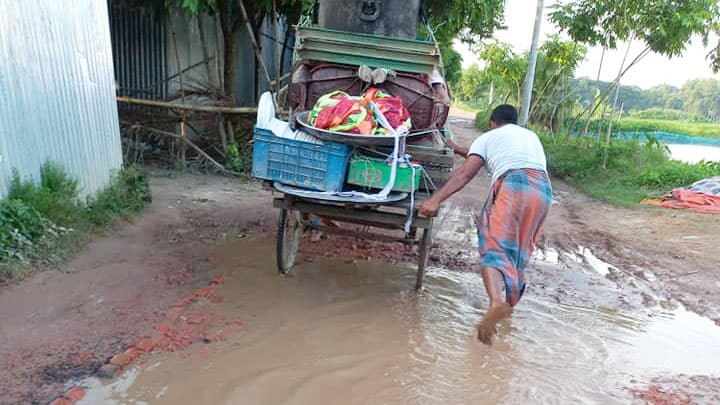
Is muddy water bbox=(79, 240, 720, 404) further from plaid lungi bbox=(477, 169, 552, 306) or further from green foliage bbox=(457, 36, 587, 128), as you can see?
green foliage bbox=(457, 36, 587, 128)

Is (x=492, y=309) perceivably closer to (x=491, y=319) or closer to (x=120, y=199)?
(x=491, y=319)

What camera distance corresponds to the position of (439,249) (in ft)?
21.0

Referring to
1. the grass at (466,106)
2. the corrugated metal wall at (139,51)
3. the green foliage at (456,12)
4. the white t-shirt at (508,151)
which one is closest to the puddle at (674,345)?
the white t-shirt at (508,151)

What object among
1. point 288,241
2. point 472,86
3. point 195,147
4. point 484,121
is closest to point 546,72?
point 484,121

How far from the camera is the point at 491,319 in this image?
3400 millimetres

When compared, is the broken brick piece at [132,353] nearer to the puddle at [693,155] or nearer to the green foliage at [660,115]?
the puddle at [693,155]

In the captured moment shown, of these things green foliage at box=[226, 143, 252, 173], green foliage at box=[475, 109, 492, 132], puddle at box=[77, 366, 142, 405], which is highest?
green foliage at box=[226, 143, 252, 173]

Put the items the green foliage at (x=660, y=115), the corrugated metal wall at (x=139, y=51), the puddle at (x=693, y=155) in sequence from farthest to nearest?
the green foliage at (x=660, y=115) < the puddle at (x=693, y=155) < the corrugated metal wall at (x=139, y=51)

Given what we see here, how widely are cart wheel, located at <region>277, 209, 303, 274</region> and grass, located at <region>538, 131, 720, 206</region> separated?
6.99 m

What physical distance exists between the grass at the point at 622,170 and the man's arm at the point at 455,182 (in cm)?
701

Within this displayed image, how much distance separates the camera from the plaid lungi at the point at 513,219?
12.2ft

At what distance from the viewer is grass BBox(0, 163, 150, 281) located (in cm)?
439

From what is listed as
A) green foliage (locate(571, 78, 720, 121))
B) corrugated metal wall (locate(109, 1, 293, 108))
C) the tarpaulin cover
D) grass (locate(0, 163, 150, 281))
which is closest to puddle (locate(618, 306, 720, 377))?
grass (locate(0, 163, 150, 281))

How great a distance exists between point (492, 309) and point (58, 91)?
4800 mm
